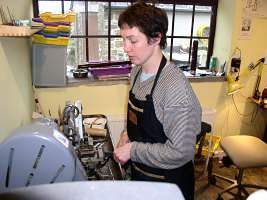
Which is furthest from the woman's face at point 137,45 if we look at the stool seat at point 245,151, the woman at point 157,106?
the stool seat at point 245,151

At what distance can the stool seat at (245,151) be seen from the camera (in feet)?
6.84

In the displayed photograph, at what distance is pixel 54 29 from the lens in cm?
209

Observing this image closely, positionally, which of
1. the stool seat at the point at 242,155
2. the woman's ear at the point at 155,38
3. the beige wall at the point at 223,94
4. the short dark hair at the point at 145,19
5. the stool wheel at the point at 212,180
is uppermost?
the short dark hair at the point at 145,19

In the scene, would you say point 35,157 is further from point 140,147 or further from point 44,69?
point 44,69

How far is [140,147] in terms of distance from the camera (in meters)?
1.20

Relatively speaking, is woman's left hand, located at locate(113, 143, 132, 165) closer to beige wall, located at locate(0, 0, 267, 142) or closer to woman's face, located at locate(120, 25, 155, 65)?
woman's face, located at locate(120, 25, 155, 65)

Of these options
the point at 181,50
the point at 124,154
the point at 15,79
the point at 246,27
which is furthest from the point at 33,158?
the point at 246,27

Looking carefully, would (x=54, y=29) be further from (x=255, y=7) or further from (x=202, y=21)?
(x=255, y=7)

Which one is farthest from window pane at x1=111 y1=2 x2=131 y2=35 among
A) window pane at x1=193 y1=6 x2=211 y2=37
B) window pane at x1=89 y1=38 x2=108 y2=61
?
window pane at x1=193 y1=6 x2=211 y2=37

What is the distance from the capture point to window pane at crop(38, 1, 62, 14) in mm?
2444

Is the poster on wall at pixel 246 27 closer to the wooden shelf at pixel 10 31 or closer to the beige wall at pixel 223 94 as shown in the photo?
the beige wall at pixel 223 94

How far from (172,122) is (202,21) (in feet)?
6.69

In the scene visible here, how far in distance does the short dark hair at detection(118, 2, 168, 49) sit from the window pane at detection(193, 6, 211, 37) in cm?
180

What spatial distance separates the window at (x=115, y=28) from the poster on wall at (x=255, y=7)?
0.33 meters
